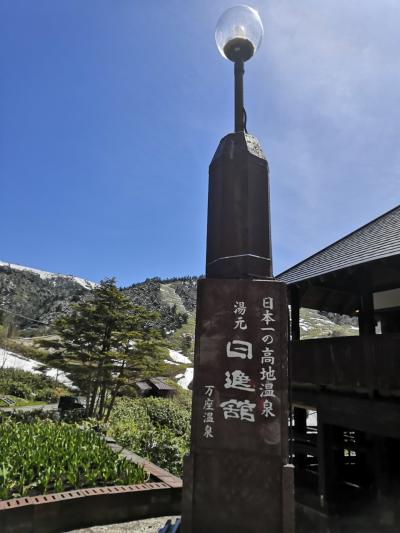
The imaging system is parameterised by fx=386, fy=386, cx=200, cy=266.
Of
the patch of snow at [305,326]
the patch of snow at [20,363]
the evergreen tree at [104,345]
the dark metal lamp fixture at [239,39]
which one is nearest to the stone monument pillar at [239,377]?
the dark metal lamp fixture at [239,39]

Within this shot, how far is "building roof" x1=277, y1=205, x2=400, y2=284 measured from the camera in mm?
8991

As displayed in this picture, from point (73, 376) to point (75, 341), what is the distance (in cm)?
337

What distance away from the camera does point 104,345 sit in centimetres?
2134

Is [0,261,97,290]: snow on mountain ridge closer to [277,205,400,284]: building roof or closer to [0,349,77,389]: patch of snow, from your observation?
[0,349,77,389]: patch of snow

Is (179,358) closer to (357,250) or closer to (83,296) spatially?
(357,250)

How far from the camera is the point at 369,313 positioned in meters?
9.20

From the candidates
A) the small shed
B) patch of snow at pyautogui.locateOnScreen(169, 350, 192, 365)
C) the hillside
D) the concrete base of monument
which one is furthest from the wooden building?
the hillside

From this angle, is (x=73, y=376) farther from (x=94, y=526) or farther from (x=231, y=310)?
(x=231, y=310)

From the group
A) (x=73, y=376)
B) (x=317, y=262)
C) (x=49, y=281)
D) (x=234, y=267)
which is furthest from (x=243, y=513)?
(x=49, y=281)

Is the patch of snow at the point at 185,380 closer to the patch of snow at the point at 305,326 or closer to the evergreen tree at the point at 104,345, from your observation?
the evergreen tree at the point at 104,345

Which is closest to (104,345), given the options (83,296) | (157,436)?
(157,436)

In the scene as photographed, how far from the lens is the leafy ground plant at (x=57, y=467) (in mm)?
6219

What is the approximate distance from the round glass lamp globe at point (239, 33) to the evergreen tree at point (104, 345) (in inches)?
697

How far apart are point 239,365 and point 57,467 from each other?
15.7 feet
